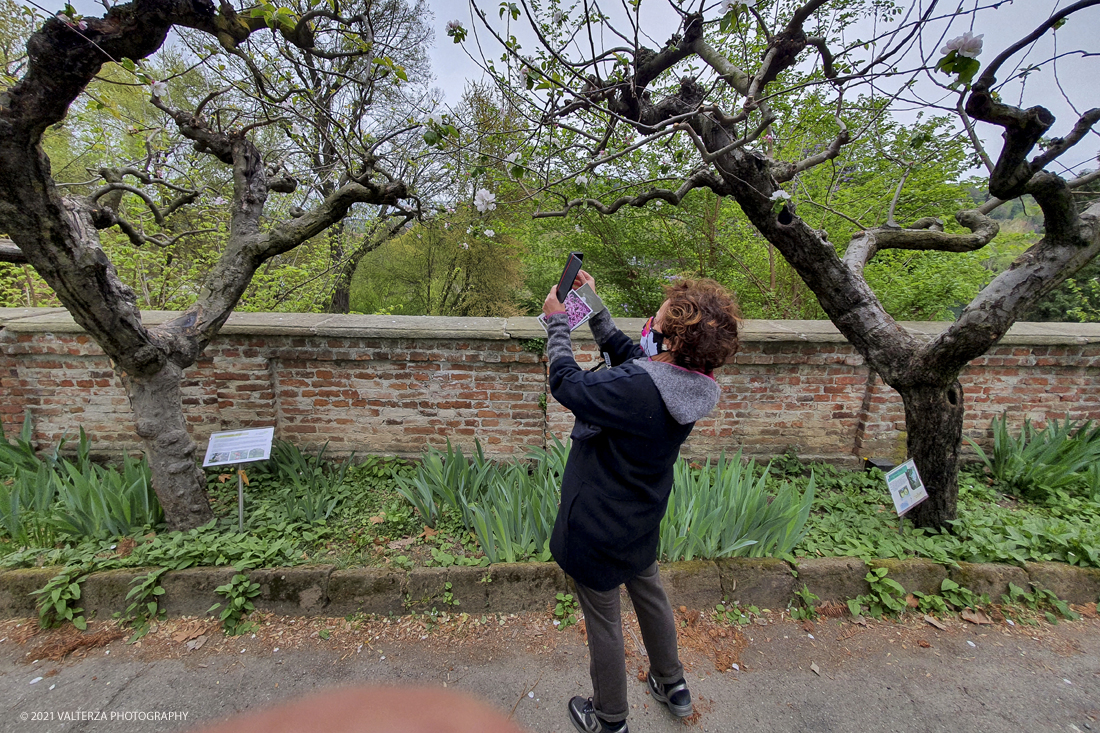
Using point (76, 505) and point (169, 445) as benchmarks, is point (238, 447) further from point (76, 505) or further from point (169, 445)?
point (76, 505)

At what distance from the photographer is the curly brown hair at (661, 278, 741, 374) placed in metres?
1.61

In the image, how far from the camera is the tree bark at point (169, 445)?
283cm

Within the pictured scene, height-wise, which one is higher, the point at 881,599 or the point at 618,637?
the point at 618,637

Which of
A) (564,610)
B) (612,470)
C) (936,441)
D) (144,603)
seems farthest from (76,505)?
(936,441)

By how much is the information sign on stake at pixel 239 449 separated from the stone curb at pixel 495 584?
→ 543mm

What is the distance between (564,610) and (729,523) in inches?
43.3

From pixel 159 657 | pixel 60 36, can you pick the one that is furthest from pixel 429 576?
pixel 60 36

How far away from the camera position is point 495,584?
2682 millimetres

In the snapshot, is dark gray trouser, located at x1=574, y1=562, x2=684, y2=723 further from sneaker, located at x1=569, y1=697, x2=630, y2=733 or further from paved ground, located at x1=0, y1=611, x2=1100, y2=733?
paved ground, located at x1=0, y1=611, x2=1100, y2=733

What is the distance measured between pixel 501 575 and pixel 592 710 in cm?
83

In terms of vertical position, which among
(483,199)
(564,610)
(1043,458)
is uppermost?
(483,199)

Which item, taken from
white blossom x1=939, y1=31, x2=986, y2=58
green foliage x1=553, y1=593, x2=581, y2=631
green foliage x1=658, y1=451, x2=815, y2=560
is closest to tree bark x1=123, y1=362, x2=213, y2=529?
green foliage x1=553, y1=593, x2=581, y2=631

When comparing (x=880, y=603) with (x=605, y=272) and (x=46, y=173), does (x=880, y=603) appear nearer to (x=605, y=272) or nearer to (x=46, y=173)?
(x=46, y=173)

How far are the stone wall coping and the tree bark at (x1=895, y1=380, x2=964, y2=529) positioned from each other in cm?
82
